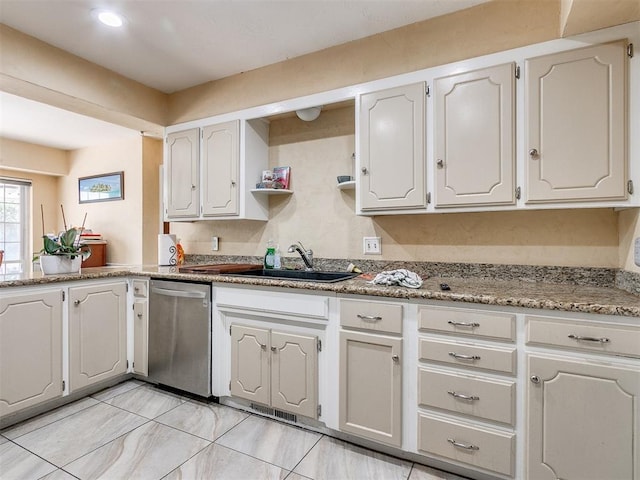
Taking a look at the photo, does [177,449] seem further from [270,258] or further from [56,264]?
[56,264]

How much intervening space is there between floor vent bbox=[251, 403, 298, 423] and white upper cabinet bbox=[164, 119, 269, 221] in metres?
1.33

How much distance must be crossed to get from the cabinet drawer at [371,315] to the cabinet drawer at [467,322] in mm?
120

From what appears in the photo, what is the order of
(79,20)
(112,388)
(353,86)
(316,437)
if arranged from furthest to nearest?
(112,388), (353,86), (79,20), (316,437)

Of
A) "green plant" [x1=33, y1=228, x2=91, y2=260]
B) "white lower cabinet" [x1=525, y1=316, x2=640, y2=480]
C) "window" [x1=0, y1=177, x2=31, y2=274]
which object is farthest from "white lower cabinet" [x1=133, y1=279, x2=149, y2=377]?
"window" [x1=0, y1=177, x2=31, y2=274]

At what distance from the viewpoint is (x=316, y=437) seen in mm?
1928

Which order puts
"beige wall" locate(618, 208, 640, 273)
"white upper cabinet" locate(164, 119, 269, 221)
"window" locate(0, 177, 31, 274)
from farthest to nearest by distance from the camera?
"window" locate(0, 177, 31, 274), "white upper cabinet" locate(164, 119, 269, 221), "beige wall" locate(618, 208, 640, 273)

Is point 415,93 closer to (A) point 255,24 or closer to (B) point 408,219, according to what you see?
(B) point 408,219

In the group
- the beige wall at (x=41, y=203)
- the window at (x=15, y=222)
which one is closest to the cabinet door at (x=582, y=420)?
the window at (x=15, y=222)

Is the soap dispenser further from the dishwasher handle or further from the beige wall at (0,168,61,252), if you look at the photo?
the beige wall at (0,168,61,252)

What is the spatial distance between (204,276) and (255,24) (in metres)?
1.63

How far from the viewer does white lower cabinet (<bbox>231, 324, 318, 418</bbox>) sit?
76.5 inches

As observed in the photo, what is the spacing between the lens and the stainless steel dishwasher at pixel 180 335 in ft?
7.48

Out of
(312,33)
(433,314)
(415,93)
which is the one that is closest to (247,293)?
(433,314)

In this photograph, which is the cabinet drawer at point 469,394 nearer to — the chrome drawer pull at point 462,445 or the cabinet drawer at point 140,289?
the chrome drawer pull at point 462,445
